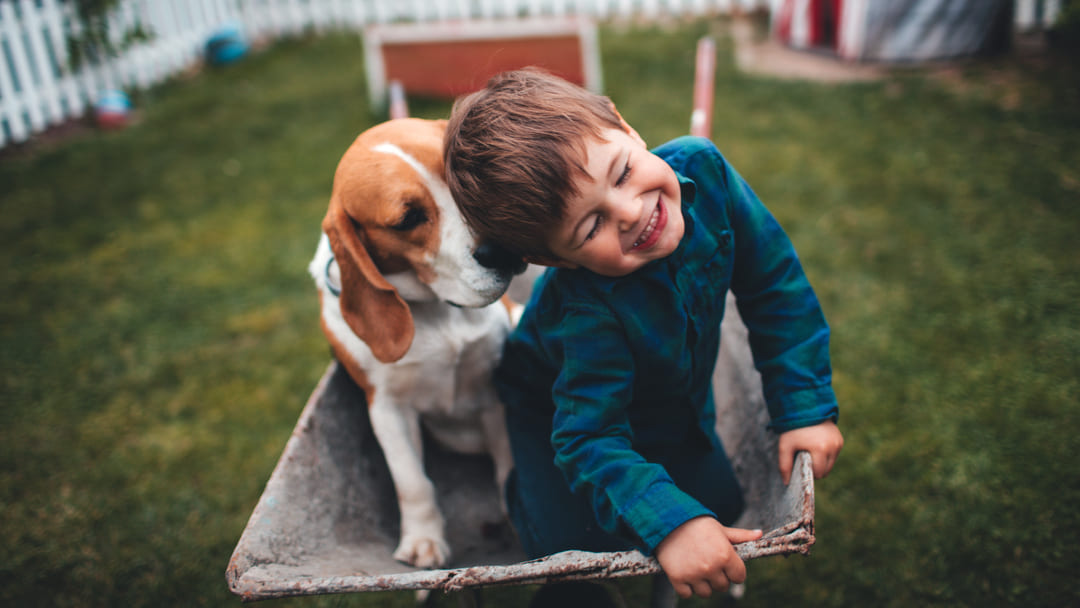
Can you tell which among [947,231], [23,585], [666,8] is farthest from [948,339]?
[666,8]

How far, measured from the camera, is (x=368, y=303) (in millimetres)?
1694

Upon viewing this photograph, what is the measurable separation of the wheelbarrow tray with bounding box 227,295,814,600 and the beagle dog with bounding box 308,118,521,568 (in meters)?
0.10

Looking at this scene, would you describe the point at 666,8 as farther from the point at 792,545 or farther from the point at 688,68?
the point at 792,545

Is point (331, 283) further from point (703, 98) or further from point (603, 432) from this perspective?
point (703, 98)

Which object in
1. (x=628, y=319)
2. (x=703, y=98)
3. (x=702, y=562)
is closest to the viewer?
(x=702, y=562)

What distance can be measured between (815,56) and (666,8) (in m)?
2.71

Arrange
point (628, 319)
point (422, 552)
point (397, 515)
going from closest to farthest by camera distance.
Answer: point (628, 319), point (422, 552), point (397, 515)

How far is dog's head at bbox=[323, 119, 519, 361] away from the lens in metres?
1.65

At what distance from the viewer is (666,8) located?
8.80 meters

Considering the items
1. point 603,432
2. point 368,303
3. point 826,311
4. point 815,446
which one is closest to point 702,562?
point 603,432

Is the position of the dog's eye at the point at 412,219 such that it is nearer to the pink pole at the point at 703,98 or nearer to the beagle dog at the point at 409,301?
the beagle dog at the point at 409,301

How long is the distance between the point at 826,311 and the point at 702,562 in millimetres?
2489

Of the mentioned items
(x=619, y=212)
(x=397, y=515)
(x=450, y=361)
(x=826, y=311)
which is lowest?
(x=826, y=311)

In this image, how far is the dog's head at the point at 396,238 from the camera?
5.43 ft
